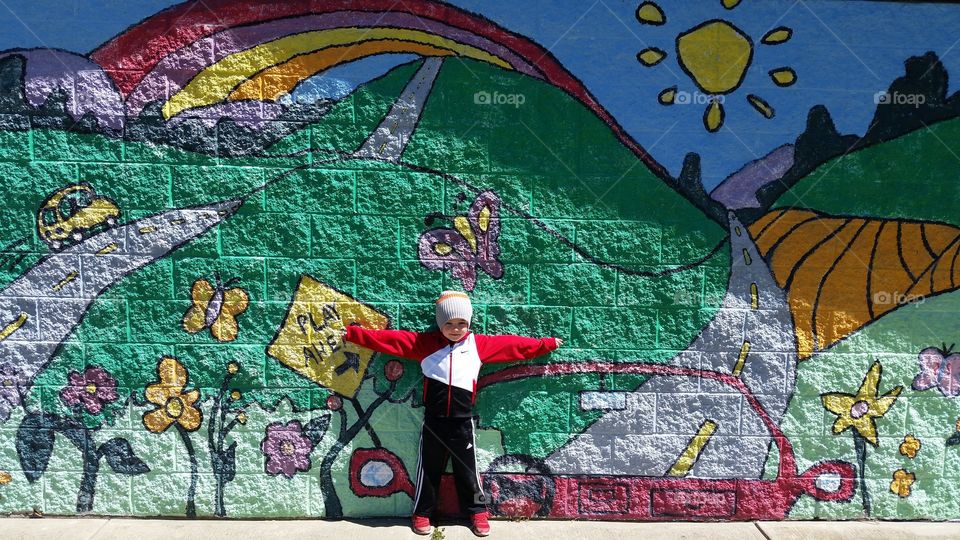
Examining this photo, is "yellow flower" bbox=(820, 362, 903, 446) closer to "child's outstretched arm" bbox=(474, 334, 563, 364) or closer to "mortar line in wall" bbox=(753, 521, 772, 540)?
"mortar line in wall" bbox=(753, 521, 772, 540)

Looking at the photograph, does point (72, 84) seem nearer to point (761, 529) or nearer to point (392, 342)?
point (392, 342)

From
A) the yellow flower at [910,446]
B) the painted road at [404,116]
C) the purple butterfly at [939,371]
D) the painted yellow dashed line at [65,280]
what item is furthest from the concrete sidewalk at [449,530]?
the painted road at [404,116]

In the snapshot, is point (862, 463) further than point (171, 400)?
Yes

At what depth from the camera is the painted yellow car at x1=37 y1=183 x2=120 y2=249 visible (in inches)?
129

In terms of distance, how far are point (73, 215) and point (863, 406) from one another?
4390 millimetres

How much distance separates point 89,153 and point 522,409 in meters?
2.66

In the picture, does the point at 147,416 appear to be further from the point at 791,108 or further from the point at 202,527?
the point at 791,108

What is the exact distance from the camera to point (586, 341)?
3.41 metres

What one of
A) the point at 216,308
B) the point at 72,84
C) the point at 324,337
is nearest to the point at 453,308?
the point at 324,337

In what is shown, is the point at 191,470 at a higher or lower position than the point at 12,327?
lower

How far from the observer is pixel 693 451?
349 cm

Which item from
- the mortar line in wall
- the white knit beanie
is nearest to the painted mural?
the white knit beanie

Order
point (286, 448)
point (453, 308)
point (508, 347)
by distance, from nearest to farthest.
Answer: point (453, 308) → point (508, 347) → point (286, 448)

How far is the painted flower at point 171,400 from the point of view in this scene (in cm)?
336
